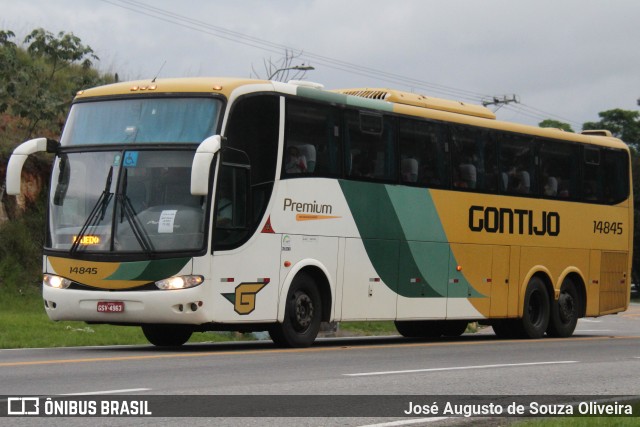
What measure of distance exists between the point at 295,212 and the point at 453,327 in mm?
7659

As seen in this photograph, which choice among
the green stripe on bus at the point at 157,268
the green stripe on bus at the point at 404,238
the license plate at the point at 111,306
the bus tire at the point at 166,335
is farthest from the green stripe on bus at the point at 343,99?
the license plate at the point at 111,306

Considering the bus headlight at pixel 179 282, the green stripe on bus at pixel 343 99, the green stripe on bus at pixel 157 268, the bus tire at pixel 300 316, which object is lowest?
the bus tire at pixel 300 316

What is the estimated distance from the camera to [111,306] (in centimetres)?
1736

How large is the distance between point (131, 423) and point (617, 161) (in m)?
19.5

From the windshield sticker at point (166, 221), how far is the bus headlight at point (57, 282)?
1.51 m

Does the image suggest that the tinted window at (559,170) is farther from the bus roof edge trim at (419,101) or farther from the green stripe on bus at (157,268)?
the green stripe on bus at (157,268)

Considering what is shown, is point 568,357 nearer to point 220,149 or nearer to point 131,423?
point 220,149

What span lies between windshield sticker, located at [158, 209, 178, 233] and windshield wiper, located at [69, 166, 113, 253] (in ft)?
2.59

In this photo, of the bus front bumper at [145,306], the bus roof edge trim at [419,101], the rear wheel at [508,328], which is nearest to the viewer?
the bus front bumper at [145,306]

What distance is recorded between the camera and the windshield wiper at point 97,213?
17.7 m

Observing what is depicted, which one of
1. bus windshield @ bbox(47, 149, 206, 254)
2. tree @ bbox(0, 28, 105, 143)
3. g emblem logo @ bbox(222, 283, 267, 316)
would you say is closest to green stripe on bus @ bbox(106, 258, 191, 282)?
bus windshield @ bbox(47, 149, 206, 254)

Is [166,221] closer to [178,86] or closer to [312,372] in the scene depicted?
[178,86]

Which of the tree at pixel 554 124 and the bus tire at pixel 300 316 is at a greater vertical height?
the tree at pixel 554 124

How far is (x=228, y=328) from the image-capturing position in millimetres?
18531
